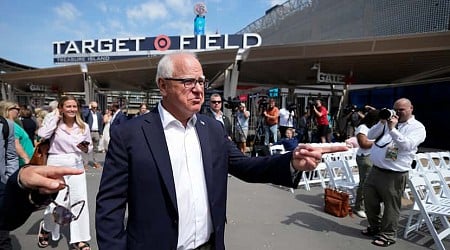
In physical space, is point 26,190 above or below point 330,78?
below

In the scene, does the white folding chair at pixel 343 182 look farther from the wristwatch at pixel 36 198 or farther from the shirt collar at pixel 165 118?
the wristwatch at pixel 36 198

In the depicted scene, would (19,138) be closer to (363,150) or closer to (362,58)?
(363,150)

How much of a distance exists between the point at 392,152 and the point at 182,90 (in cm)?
328

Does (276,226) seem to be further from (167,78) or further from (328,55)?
(328,55)

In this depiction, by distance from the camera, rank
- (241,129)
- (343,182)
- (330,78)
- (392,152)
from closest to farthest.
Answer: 1. (392,152)
2. (343,182)
3. (241,129)
4. (330,78)

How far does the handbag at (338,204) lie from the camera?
506 centimetres

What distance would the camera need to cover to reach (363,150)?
5.13 m

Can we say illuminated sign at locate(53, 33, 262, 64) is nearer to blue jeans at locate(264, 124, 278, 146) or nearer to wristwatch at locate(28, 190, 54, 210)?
blue jeans at locate(264, 124, 278, 146)

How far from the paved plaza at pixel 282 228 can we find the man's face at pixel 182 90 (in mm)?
2618

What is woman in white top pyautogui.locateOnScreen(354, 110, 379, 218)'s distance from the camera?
4.76 meters

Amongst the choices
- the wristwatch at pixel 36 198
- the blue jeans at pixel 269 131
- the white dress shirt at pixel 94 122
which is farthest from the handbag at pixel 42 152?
the blue jeans at pixel 269 131

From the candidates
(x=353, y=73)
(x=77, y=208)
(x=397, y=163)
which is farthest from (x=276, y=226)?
(x=353, y=73)

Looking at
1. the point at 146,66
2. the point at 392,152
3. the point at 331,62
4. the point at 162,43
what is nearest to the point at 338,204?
the point at 392,152

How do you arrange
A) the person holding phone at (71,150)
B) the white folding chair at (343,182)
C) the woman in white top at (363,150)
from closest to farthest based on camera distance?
1. the person holding phone at (71,150)
2. the woman in white top at (363,150)
3. the white folding chair at (343,182)
